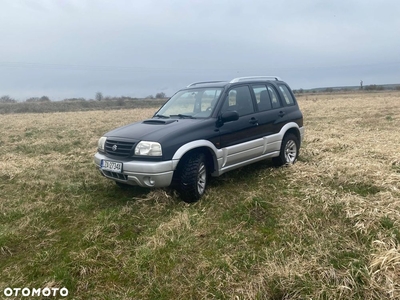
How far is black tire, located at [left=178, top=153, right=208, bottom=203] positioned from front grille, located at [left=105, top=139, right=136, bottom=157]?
803 mm

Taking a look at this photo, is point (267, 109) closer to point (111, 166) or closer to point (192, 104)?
point (192, 104)

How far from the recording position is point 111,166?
469cm

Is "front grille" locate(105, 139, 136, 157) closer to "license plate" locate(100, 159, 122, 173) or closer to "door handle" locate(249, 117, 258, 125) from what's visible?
"license plate" locate(100, 159, 122, 173)

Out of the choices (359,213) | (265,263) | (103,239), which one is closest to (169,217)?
(103,239)

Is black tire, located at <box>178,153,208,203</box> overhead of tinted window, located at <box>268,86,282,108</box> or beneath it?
beneath

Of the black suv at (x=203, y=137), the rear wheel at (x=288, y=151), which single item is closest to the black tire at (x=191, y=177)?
the black suv at (x=203, y=137)

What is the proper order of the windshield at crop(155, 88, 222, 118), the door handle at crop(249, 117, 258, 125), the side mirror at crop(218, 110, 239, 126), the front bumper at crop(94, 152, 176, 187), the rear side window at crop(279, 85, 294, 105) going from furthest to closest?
the rear side window at crop(279, 85, 294, 105)
the door handle at crop(249, 117, 258, 125)
the windshield at crop(155, 88, 222, 118)
the side mirror at crop(218, 110, 239, 126)
the front bumper at crop(94, 152, 176, 187)

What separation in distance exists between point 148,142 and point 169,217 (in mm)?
1078

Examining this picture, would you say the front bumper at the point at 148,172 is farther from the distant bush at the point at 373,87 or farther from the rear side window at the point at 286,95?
the distant bush at the point at 373,87

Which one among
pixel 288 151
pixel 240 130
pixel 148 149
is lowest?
pixel 288 151

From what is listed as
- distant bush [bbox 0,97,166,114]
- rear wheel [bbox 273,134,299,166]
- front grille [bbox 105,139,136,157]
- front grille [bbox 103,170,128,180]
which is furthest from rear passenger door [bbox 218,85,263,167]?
distant bush [bbox 0,97,166,114]

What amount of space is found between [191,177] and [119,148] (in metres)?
1.15

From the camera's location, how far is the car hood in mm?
4562

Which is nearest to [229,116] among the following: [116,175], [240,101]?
[240,101]
